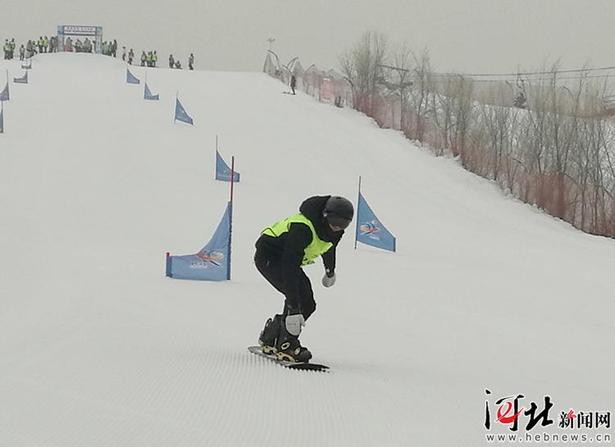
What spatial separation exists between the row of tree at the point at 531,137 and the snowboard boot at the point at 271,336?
21.4m

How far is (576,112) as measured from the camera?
29.4 metres

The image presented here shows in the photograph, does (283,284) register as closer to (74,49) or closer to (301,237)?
(301,237)

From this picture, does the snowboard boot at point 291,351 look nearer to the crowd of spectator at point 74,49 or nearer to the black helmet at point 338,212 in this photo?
the black helmet at point 338,212

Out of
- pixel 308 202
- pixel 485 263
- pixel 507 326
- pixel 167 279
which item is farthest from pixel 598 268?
pixel 308 202

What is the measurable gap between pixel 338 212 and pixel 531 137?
2641 cm

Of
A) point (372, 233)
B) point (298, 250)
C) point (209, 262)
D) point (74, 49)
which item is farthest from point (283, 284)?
point (74, 49)

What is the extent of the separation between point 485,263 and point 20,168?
37.0ft

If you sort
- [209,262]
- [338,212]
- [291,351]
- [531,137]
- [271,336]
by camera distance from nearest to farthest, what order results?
[338,212], [291,351], [271,336], [209,262], [531,137]

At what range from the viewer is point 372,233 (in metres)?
→ 15.4

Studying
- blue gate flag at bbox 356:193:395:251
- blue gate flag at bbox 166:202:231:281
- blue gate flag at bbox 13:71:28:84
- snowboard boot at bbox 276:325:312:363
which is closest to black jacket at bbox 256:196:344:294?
snowboard boot at bbox 276:325:312:363

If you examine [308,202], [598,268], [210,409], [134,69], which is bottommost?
[598,268]

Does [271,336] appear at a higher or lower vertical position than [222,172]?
lower

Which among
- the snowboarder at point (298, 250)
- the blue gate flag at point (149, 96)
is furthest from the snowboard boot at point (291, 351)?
the blue gate flag at point (149, 96)

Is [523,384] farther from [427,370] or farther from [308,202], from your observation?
[308,202]
